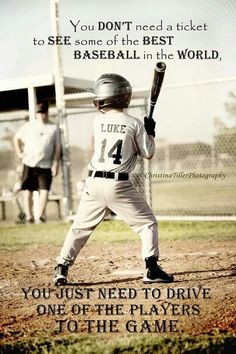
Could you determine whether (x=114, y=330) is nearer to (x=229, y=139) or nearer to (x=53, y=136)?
(x=53, y=136)

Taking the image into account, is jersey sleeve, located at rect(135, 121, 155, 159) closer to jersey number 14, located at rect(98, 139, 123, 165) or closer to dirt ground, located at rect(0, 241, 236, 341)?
jersey number 14, located at rect(98, 139, 123, 165)

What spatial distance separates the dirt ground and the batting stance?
279 millimetres

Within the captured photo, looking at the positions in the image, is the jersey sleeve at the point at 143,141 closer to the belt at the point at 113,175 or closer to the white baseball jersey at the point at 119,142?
the white baseball jersey at the point at 119,142

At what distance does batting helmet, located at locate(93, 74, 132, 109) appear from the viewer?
170 inches

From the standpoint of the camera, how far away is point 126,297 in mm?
4055

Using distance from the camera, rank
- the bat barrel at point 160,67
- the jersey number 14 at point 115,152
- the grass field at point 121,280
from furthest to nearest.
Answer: the jersey number 14 at point 115,152 < the bat barrel at point 160,67 < the grass field at point 121,280

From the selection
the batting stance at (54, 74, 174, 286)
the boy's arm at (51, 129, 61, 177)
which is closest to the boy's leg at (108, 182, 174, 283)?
the batting stance at (54, 74, 174, 286)

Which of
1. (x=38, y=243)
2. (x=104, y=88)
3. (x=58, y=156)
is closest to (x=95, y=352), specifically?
(x=104, y=88)

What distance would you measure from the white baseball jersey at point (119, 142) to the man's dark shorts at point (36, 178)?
457 cm

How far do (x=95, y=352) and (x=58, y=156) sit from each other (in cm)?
615

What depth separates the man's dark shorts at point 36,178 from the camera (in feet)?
28.9

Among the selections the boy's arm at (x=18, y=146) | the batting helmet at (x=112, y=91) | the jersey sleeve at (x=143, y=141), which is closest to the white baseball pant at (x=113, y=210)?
the jersey sleeve at (x=143, y=141)

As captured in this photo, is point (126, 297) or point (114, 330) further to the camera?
point (126, 297)

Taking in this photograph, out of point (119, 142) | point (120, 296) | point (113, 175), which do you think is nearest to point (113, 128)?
point (119, 142)
